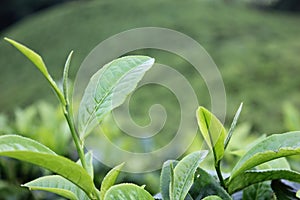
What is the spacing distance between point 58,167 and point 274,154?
8.3 inches

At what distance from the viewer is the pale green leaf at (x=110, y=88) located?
53 cm

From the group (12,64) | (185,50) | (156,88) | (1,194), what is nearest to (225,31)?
(185,50)

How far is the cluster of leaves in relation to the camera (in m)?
0.49

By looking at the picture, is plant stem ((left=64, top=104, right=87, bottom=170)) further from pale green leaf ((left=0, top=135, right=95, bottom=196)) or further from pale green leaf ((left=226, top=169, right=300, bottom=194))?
pale green leaf ((left=226, top=169, right=300, bottom=194))

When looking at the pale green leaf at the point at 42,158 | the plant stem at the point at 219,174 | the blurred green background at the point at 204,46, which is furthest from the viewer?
the blurred green background at the point at 204,46

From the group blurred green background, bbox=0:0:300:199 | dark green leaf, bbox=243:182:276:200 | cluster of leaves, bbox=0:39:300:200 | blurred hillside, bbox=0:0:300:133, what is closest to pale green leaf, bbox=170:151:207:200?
cluster of leaves, bbox=0:39:300:200

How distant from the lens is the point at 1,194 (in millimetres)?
1292

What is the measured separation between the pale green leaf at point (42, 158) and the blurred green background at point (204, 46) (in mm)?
3523

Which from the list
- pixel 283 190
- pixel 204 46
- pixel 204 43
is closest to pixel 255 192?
Answer: pixel 283 190

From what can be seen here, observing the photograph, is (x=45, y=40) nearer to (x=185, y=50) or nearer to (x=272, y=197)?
(x=185, y=50)

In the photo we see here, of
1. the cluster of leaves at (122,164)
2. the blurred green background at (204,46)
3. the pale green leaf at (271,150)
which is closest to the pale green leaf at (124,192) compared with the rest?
the cluster of leaves at (122,164)

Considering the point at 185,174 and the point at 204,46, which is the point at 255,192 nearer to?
the point at 185,174

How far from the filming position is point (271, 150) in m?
0.52

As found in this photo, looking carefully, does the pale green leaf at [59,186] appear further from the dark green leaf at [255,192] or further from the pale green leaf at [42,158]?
the dark green leaf at [255,192]
